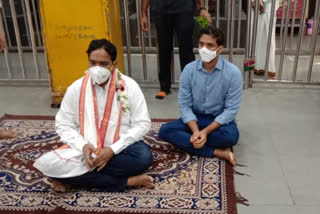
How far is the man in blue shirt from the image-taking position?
262 cm

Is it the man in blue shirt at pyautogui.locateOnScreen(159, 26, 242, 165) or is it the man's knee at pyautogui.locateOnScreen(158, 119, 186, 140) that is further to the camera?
the man's knee at pyautogui.locateOnScreen(158, 119, 186, 140)

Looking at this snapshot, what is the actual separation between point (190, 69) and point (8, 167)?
156 centimetres

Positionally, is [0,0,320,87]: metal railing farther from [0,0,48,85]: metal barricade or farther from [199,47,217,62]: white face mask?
[199,47,217,62]: white face mask

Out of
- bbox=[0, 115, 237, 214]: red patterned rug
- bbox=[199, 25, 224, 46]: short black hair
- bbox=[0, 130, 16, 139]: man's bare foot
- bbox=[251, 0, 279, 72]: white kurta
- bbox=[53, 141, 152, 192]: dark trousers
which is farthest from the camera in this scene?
bbox=[251, 0, 279, 72]: white kurta

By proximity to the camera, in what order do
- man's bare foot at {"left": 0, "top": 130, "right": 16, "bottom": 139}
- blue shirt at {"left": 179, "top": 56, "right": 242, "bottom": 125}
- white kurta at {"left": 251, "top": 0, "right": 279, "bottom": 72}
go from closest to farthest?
blue shirt at {"left": 179, "top": 56, "right": 242, "bottom": 125}
man's bare foot at {"left": 0, "top": 130, "right": 16, "bottom": 139}
white kurta at {"left": 251, "top": 0, "right": 279, "bottom": 72}

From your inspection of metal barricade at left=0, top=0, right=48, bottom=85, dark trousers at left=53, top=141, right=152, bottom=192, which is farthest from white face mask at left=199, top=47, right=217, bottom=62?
metal barricade at left=0, top=0, right=48, bottom=85

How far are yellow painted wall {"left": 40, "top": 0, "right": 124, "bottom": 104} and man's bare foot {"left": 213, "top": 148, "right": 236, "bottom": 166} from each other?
5.20ft

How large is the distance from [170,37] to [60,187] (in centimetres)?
212

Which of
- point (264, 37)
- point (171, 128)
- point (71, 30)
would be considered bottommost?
point (171, 128)

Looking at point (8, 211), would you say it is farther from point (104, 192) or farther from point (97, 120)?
point (97, 120)

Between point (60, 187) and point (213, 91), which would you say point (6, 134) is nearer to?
point (60, 187)

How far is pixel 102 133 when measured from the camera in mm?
2332

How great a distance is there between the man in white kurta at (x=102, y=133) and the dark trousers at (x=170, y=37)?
59.2 inches

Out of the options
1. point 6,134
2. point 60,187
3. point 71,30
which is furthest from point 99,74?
point 71,30
